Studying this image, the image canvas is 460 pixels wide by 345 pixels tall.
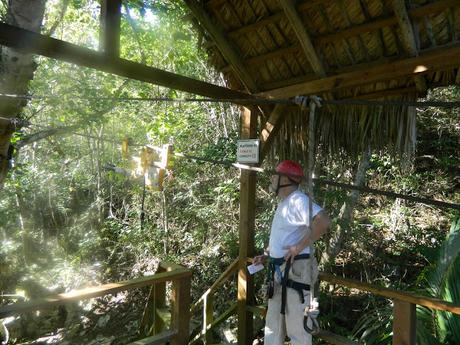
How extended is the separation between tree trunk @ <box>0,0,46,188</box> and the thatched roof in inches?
45.4

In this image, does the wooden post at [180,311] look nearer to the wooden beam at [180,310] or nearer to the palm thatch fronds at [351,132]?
the wooden beam at [180,310]

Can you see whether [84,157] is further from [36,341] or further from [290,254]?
[290,254]

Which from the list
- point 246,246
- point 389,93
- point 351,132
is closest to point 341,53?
point 389,93

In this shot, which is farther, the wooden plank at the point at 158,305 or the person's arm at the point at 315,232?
the wooden plank at the point at 158,305

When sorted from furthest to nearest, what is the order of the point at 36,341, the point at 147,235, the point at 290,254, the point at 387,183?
1. the point at 147,235
2. the point at 36,341
3. the point at 387,183
4. the point at 290,254

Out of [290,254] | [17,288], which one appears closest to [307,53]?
[290,254]

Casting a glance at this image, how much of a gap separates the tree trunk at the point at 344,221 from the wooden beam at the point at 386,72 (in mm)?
2152

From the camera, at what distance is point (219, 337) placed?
17.0 feet

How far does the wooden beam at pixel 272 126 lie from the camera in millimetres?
3316

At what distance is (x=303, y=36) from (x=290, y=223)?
1.45 metres

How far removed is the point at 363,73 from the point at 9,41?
2.33 m

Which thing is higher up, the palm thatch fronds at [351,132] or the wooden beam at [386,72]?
the wooden beam at [386,72]

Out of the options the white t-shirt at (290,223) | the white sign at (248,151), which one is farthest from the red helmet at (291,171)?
the white sign at (248,151)

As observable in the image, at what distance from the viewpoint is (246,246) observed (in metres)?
3.40
